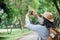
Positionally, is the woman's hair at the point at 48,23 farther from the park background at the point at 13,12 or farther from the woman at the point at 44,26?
the park background at the point at 13,12

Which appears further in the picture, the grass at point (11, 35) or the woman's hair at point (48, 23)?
the grass at point (11, 35)

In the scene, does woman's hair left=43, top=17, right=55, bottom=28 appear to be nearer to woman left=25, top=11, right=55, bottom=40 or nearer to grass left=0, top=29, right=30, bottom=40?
woman left=25, top=11, right=55, bottom=40

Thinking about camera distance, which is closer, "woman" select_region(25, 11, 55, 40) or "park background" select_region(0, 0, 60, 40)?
"woman" select_region(25, 11, 55, 40)

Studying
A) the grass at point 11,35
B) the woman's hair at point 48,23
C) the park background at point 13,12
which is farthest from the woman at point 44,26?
the grass at point 11,35

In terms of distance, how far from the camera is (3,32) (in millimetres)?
10180

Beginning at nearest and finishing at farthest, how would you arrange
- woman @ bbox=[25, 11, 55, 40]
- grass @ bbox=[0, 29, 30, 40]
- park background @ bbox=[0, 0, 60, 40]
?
woman @ bbox=[25, 11, 55, 40], park background @ bbox=[0, 0, 60, 40], grass @ bbox=[0, 29, 30, 40]

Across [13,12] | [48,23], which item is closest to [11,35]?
[13,12]

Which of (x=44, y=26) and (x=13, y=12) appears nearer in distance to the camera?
(x=44, y=26)

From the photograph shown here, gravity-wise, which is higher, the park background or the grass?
the park background

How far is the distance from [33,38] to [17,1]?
1756 mm

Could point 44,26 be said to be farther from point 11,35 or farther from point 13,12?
point 11,35

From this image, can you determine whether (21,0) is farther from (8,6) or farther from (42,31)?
(42,31)

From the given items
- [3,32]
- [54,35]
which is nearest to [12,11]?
[3,32]

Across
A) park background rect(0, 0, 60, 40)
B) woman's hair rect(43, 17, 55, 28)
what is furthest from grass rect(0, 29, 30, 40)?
woman's hair rect(43, 17, 55, 28)
